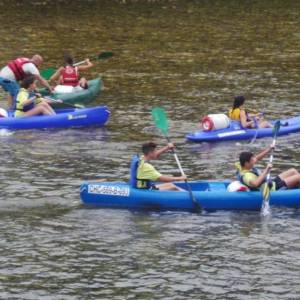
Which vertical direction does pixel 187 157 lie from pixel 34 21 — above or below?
below

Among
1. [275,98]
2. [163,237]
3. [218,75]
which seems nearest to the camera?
[163,237]

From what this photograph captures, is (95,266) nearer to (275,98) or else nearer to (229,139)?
(229,139)

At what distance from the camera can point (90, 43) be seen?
37969 millimetres

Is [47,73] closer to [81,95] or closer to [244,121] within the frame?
A: [81,95]

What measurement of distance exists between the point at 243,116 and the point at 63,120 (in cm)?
398

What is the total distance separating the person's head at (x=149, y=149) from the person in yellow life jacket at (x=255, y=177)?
139cm

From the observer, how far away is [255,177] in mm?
17625

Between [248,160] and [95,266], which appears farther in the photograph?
[248,160]

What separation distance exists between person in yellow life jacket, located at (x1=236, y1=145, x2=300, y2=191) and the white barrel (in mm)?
4533

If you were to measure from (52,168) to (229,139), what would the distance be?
408 cm

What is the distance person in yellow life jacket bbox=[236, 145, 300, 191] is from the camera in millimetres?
17516

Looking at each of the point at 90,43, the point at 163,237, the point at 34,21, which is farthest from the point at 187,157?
the point at 34,21

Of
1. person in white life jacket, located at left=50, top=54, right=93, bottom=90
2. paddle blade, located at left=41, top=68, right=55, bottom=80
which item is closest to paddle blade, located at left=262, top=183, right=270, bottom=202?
person in white life jacket, located at left=50, top=54, right=93, bottom=90

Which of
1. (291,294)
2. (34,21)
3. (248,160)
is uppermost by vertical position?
(34,21)
